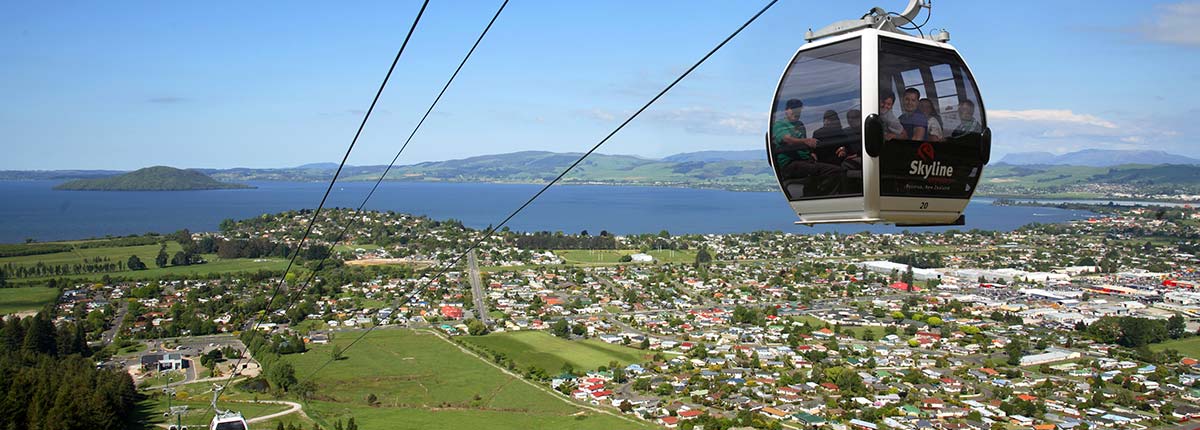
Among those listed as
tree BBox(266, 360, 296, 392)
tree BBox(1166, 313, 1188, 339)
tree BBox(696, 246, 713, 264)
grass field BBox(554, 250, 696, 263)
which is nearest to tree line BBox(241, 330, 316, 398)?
tree BBox(266, 360, 296, 392)

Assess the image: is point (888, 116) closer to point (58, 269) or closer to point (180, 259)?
point (58, 269)

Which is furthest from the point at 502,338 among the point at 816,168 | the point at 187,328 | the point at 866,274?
the point at 816,168

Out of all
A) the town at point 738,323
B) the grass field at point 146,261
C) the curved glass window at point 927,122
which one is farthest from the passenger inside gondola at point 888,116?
the grass field at point 146,261

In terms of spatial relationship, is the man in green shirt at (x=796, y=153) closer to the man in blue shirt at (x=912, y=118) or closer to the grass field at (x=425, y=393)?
the man in blue shirt at (x=912, y=118)

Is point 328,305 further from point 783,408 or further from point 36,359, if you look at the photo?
point 783,408

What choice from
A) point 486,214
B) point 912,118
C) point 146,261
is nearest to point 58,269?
point 146,261

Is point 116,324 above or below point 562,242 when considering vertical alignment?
below

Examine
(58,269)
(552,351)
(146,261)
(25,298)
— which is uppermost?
(58,269)
